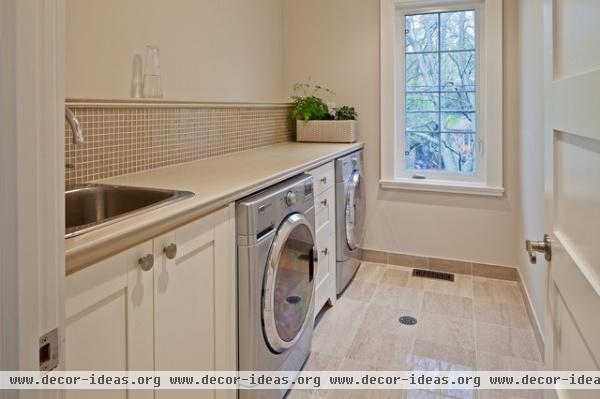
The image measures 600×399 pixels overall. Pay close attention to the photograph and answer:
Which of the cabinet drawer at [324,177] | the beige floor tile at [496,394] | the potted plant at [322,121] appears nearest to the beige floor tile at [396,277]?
the cabinet drawer at [324,177]

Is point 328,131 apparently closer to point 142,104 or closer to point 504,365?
point 142,104

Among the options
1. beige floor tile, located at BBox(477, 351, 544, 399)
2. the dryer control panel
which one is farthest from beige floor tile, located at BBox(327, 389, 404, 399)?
the dryer control panel

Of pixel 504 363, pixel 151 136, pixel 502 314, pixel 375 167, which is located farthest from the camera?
pixel 375 167

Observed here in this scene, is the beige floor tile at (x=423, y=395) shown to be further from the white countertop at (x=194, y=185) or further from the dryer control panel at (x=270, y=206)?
the white countertop at (x=194, y=185)

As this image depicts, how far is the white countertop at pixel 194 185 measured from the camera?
0.86m

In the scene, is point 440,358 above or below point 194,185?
below

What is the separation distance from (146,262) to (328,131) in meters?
2.39

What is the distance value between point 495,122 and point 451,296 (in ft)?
4.13

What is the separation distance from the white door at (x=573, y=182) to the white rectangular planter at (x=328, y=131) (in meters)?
2.11

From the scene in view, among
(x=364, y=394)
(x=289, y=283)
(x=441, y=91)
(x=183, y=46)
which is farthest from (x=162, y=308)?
Answer: (x=441, y=91)

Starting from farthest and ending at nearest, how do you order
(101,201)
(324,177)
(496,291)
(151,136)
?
1. (496,291)
2. (324,177)
3. (151,136)
4. (101,201)

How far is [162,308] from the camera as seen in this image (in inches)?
43.0

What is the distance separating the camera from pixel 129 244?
0.97 metres

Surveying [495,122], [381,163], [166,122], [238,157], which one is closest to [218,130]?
[238,157]
